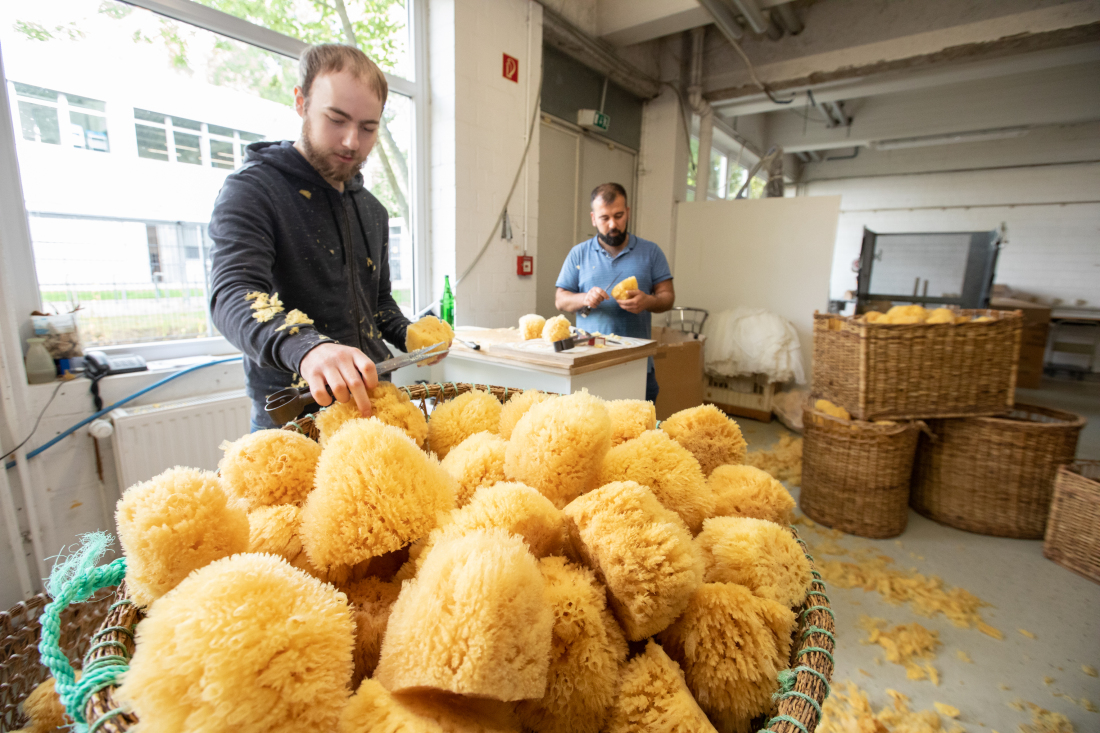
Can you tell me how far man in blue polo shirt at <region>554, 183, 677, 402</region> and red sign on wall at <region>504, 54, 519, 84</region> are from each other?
1.06 meters

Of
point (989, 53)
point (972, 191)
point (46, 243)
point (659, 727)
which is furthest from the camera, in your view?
point (972, 191)

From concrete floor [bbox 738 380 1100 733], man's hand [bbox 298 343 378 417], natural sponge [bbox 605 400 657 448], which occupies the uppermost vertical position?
man's hand [bbox 298 343 378 417]

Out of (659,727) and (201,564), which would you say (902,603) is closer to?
(659,727)

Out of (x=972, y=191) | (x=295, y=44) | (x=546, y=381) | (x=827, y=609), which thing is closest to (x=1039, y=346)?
(x=972, y=191)

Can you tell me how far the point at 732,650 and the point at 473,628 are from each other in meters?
0.27

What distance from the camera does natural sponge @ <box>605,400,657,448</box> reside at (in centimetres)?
68

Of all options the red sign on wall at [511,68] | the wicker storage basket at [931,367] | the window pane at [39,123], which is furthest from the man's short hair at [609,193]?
the window pane at [39,123]

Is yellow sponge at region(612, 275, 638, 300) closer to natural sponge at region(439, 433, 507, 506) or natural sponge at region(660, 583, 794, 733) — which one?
natural sponge at region(439, 433, 507, 506)

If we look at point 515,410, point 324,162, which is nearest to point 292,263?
point 324,162

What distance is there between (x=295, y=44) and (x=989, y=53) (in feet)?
15.4

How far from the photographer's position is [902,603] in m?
1.79

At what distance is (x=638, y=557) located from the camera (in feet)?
1.35

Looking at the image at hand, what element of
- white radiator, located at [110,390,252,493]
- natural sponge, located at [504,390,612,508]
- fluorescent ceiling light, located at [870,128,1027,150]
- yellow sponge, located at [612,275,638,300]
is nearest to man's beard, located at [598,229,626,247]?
yellow sponge, located at [612,275,638,300]

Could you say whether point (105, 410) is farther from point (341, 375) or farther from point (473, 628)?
point (473, 628)
